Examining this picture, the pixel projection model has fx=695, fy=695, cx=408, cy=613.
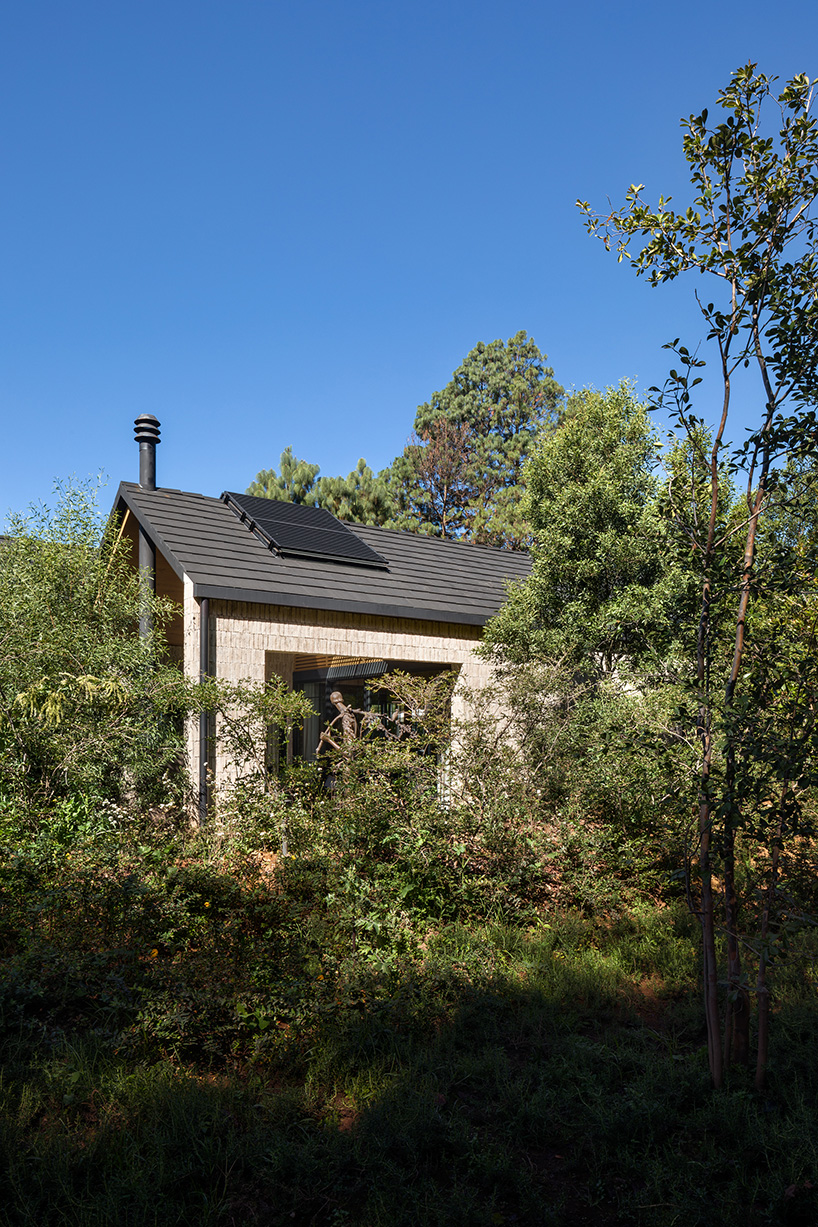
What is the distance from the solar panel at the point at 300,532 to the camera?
1084 centimetres

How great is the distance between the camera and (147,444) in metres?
11.6

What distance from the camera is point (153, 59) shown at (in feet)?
26.6

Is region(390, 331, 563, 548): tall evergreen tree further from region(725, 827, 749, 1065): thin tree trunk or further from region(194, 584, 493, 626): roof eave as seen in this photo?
region(725, 827, 749, 1065): thin tree trunk

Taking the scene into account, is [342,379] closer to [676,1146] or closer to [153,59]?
[153,59]

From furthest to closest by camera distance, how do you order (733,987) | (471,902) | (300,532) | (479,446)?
(479,446) → (300,532) → (471,902) → (733,987)

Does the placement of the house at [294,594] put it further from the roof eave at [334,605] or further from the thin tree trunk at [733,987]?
the thin tree trunk at [733,987]

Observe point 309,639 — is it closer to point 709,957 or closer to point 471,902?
point 471,902

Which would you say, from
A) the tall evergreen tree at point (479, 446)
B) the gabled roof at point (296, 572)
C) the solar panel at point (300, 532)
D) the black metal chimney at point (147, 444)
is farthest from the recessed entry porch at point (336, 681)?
the tall evergreen tree at point (479, 446)

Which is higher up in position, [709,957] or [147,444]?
[147,444]

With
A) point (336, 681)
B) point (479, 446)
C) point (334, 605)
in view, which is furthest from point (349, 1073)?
point (479, 446)

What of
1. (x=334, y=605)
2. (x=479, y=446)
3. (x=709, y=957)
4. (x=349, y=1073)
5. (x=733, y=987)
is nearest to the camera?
(x=733, y=987)

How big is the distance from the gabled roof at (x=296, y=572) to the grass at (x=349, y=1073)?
3944 millimetres

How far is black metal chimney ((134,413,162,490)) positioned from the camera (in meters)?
11.6

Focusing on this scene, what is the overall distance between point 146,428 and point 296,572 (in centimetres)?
398
